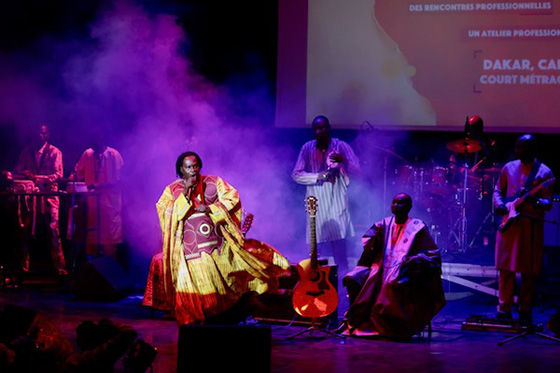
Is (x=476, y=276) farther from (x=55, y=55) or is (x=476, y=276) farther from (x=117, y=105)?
(x=55, y=55)

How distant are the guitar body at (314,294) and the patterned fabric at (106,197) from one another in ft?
13.8

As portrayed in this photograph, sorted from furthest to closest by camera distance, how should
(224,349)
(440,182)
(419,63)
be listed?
(440,182) → (419,63) → (224,349)

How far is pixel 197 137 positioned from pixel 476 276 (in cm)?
450

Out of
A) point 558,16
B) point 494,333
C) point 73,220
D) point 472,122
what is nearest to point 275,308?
point 494,333

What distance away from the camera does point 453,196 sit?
11.2 metres

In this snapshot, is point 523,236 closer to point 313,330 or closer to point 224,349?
point 313,330

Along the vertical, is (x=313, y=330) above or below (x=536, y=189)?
below

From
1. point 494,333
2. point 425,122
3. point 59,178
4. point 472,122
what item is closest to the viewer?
point 494,333

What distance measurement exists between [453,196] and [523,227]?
2.56 metres

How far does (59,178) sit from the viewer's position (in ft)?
38.3

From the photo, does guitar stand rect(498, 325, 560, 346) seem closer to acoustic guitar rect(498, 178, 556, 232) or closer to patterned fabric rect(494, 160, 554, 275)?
patterned fabric rect(494, 160, 554, 275)

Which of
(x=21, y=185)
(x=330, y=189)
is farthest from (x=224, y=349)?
(x=21, y=185)

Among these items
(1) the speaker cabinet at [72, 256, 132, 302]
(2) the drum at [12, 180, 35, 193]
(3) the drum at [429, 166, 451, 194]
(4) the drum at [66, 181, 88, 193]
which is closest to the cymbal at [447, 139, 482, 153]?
(3) the drum at [429, 166, 451, 194]

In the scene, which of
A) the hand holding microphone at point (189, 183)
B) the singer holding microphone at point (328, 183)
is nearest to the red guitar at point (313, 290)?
the hand holding microphone at point (189, 183)
